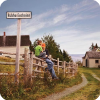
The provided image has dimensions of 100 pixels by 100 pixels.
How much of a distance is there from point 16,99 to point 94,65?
125 feet

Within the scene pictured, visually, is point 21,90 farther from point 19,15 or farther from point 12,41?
point 12,41

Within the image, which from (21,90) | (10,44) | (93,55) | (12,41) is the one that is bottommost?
(21,90)

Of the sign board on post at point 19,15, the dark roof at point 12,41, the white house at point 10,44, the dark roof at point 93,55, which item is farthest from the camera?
the dark roof at point 93,55

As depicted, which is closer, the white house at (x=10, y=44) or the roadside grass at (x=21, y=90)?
the roadside grass at (x=21, y=90)

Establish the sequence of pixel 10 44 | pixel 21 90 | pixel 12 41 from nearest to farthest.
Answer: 1. pixel 21 90
2. pixel 10 44
3. pixel 12 41

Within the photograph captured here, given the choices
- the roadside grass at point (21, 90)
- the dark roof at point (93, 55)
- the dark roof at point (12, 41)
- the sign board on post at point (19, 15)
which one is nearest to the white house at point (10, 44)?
the dark roof at point (12, 41)

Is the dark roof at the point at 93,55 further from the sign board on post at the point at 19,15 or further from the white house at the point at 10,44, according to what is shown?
the sign board on post at the point at 19,15

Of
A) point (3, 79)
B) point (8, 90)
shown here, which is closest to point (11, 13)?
point (3, 79)

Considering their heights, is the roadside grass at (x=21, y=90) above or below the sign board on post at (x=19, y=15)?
below

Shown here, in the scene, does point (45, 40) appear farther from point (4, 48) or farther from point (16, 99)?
point (16, 99)

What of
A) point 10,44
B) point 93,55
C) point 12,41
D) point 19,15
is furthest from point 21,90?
point 93,55

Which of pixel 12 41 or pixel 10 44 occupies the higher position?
pixel 12 41

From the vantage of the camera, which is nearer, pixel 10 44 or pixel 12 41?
pixel 10 44

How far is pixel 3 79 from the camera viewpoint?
18.4ft
